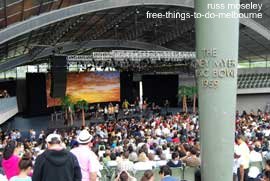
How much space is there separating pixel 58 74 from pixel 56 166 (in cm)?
2422

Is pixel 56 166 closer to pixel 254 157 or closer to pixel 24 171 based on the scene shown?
pixel 24 171

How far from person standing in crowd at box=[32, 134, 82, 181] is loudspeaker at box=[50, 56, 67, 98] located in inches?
934

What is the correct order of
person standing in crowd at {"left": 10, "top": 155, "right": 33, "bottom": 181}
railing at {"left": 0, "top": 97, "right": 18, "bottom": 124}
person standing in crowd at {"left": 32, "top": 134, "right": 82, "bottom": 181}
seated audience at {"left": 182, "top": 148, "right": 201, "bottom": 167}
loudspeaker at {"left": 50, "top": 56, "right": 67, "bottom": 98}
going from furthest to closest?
loudspeaker at {"left": 50, "top": 56, "right": 67, "bottom": 98}, railing at {"left": 0, "top": 97, "right": 18, "bottom": 124}, seated audience at {"left": 182, "top": 148, "right": 201, "bottom": 167}, person standing in crowd at {"left": 10, "top": 155, "right": 33, "bottom": 181}, person standing in crowd at {"left": 32, "top": 134, "right": 82, "bottom": 181}

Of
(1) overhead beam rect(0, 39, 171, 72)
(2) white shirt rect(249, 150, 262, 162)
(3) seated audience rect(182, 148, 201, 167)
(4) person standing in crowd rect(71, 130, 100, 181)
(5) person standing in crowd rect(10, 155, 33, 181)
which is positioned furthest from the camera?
(1) overhead beam rect(0, 39, 171, 72)

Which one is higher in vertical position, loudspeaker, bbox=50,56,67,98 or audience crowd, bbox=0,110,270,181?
loudspeaker, bbox=50,56,67,98

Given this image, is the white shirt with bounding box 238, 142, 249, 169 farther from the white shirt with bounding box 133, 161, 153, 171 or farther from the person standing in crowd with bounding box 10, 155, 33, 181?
the person standing in crowd with bounding box 10, 155, 33, 181

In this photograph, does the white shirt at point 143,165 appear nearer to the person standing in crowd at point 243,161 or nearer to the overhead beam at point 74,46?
the person standing in crowd at point 243,161

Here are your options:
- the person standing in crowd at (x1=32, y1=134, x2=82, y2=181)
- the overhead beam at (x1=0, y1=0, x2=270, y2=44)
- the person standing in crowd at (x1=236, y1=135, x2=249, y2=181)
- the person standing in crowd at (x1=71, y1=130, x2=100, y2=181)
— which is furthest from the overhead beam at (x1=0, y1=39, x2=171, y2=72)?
the person standing in crowd at (x1=32, y1=134, x2=82, y2=181)

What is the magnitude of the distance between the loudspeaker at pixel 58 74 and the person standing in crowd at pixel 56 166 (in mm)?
23711

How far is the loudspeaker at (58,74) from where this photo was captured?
89.6ft

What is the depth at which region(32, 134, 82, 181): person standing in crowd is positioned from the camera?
157 inches

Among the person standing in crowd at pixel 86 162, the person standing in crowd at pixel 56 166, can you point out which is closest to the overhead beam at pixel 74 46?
the person standing in crowd at pixel 86 162

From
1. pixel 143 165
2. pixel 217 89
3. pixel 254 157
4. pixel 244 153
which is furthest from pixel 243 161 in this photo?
pixel 217 89

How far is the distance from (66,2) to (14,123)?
14.6 meters
